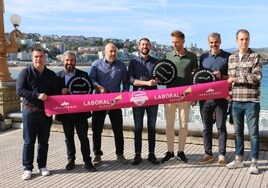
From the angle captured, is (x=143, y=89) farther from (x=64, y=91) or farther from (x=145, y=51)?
(x=64, y=91)

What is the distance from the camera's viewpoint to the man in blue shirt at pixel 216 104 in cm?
619

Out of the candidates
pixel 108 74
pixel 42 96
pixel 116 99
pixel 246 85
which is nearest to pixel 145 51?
pixel 108 74

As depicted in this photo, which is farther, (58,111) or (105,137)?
(105,137)

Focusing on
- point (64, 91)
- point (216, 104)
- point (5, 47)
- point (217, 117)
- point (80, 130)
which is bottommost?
point (80, 130)

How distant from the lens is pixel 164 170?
6.29 meters

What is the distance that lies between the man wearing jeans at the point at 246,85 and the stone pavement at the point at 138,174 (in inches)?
19.7

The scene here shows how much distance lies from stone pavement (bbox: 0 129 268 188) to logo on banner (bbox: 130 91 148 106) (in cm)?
114

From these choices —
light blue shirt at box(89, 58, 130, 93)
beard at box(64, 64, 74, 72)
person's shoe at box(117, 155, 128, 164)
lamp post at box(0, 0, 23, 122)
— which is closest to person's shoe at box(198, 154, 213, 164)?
person's shoe at box(117, 155, 128, 164)

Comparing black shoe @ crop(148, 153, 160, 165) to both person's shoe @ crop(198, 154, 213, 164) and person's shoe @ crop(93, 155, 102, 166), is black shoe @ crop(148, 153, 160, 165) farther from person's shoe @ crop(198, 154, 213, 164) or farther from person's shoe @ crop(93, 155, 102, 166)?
person's shoe @ crop(93, 155, 102, 166)

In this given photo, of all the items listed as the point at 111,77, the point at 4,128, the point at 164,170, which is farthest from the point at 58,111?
the point at 4,128

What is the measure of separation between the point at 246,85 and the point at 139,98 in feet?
5.94

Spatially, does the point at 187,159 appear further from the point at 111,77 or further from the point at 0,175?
the point at 0,175

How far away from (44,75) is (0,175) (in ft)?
6.10

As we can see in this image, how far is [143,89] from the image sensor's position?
258 inches
